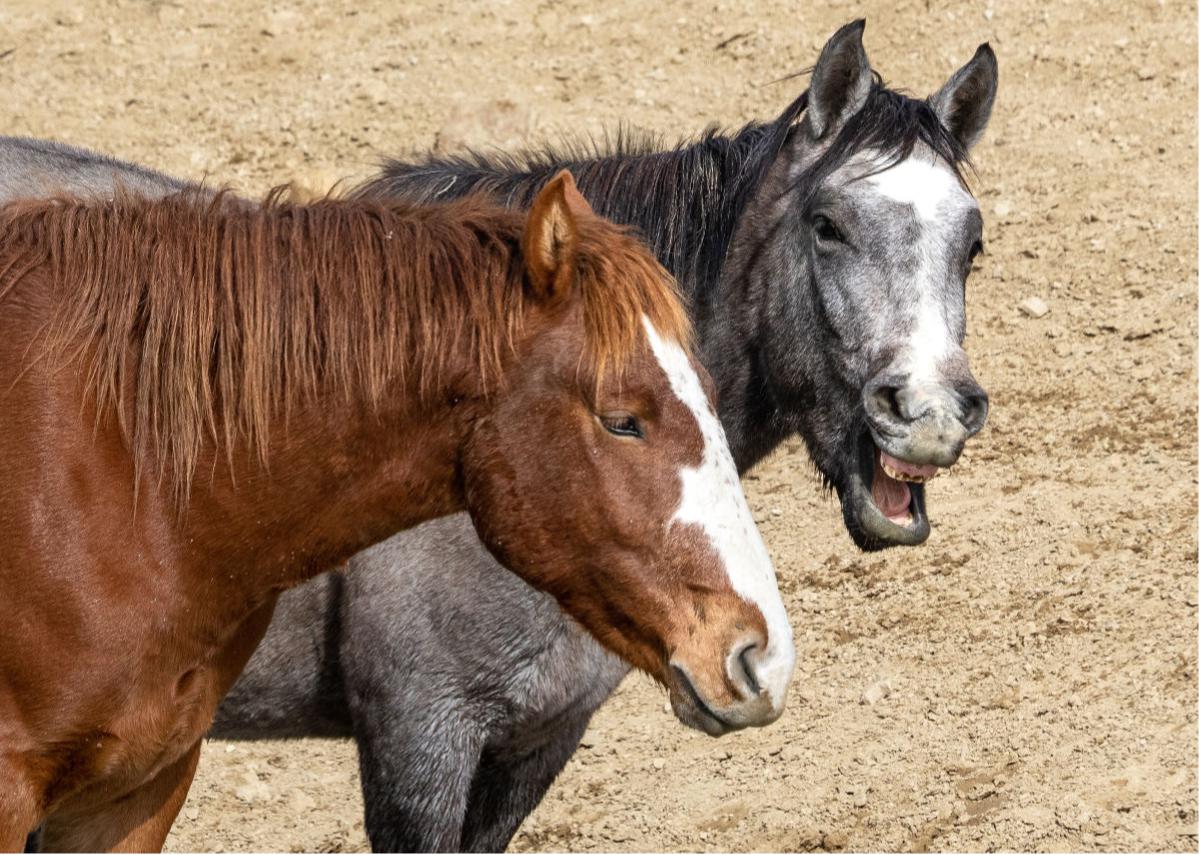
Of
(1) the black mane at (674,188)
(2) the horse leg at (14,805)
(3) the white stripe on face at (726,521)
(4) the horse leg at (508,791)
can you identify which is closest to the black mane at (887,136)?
(1) the black mane at (674,188)

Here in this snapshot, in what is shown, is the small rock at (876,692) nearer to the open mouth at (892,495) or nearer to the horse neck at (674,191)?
the open mouth at (892,495)

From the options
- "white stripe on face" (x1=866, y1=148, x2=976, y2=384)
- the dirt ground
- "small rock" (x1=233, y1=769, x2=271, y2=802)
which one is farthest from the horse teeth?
"small rock" (x1=233, y1=769, x2=271, y2=802)

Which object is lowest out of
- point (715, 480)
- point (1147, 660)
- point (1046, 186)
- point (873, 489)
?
point (1147, 660)

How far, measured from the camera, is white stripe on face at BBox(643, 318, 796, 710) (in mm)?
2840

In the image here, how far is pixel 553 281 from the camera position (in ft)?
9.55

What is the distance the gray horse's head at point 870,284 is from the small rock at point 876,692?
7.14ft

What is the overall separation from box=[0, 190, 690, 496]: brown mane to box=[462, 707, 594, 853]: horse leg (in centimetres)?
181

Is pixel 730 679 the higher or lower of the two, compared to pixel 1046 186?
higher

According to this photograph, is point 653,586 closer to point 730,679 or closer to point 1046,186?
point 730,679

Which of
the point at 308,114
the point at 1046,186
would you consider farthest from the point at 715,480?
the point at 308,114

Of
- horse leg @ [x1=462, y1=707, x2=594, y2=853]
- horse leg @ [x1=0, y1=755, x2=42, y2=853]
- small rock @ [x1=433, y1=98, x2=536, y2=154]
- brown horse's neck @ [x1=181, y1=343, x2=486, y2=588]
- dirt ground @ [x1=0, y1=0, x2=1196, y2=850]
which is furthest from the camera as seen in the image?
small rock @ [x1=433, y1=98, x2=536, y2=154]

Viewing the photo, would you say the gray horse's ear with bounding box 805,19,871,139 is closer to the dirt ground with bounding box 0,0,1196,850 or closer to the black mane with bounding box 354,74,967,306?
the black mane with bounding box 354,74,967,306

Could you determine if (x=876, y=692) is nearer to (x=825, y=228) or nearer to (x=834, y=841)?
(x=834, y=841)

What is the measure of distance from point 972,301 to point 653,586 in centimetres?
505
